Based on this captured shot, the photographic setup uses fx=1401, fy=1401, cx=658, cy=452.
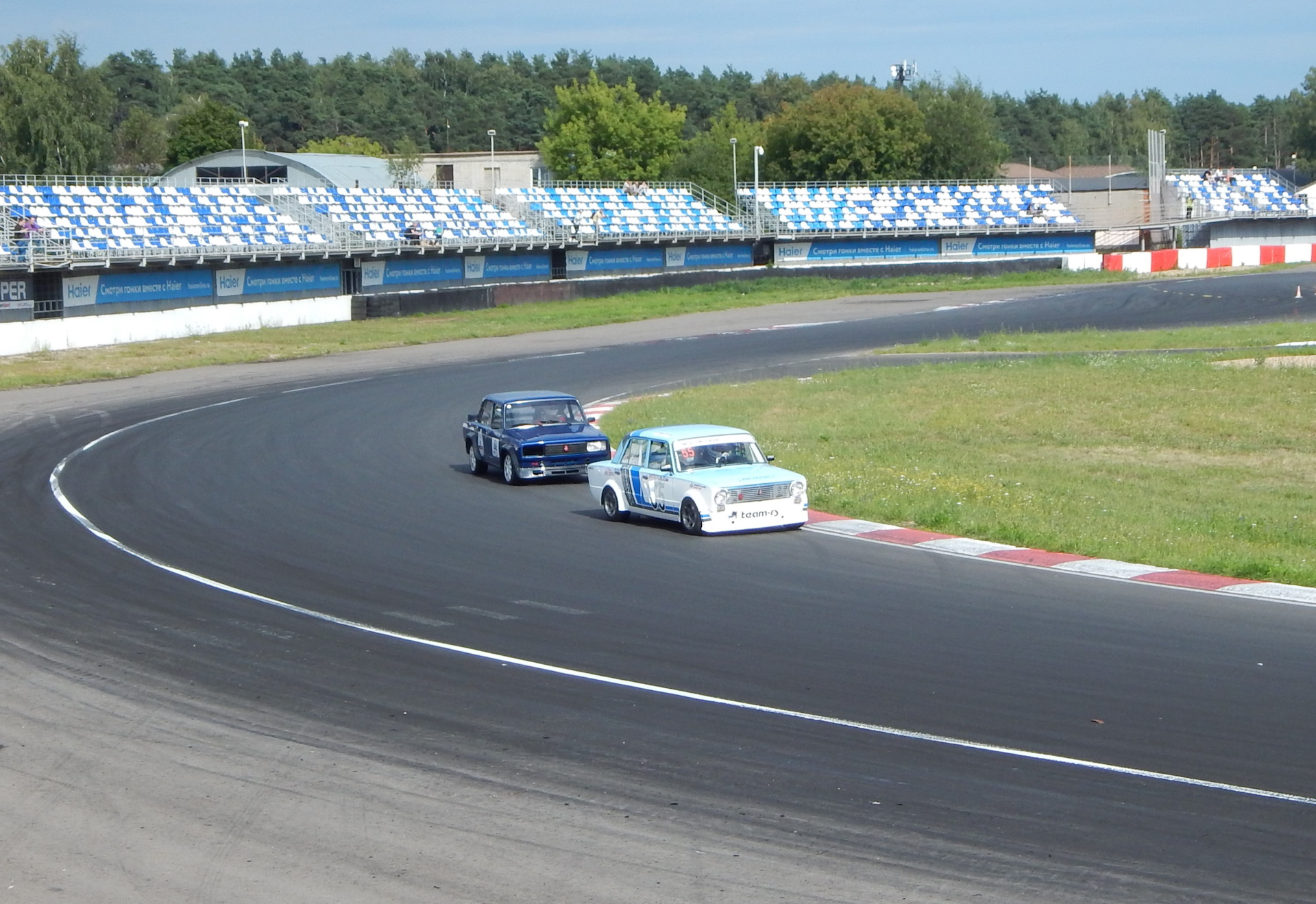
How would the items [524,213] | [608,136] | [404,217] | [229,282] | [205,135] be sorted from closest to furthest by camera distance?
[229,282], [404,217], [524,213], [205,135], [608,136]

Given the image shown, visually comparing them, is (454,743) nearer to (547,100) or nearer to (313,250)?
(313,250)

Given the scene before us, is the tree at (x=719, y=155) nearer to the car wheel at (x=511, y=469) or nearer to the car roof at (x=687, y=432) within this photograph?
the car wheel at (x=511, y=469)

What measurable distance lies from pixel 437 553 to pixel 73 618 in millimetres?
4371

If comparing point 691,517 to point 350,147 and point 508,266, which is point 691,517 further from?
point 350,147

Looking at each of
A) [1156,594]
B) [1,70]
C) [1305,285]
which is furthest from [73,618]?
[1,70]

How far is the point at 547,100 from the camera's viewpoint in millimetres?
167250

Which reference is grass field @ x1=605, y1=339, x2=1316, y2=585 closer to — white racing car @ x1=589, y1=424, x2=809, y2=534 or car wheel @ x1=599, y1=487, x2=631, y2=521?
white racing car @ x1=589, y1=424, x2=809, y2=534

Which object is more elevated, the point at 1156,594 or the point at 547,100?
the point at 547,100

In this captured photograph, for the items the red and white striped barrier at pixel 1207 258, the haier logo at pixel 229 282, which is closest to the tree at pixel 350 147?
the red and white striped barrier at pixel 1207 258

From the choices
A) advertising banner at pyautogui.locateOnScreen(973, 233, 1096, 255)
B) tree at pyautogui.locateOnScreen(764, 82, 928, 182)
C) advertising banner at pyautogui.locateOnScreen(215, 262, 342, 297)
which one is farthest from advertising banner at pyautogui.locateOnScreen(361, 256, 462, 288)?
tree at pyautogui.locateOnScreen(764, 82, 928, 182)

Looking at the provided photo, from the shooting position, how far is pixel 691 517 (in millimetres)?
17750

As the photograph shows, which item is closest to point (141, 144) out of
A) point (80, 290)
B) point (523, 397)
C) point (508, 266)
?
point (508, 266)

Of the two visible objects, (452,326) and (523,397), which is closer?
(523,397)

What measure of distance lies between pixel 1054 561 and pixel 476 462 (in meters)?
11.0
